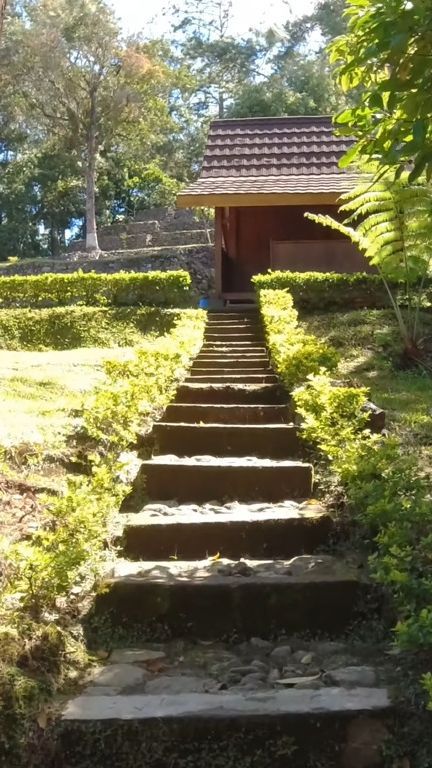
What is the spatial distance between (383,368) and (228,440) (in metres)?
5.06

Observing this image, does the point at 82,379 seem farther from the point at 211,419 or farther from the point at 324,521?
the point at 324,521

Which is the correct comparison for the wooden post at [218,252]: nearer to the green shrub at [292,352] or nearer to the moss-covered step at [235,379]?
the green shrub at [292,352]

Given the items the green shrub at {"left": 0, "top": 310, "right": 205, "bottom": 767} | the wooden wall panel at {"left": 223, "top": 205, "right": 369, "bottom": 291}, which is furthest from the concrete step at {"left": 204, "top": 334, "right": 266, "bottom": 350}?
the green shrub at {"left": 0, "top": 310, "right": 205, "bottom": 767}

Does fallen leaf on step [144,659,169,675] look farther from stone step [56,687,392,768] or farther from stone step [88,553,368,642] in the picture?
stone step [56,687,392,768]

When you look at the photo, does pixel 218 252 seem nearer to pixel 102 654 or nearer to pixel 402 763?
pixel 102 654

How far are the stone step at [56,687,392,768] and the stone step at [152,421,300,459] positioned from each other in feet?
10.1

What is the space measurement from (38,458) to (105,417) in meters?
0.51

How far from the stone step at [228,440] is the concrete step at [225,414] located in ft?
2.64

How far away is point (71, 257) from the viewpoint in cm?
2923

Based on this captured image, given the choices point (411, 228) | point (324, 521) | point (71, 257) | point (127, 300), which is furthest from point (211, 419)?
point (71, 257)

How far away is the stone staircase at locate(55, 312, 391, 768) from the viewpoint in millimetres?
2822

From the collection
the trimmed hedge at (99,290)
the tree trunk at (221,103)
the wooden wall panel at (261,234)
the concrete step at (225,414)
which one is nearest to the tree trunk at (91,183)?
the tree trunk at (221,103)

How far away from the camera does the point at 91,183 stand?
32.3 m

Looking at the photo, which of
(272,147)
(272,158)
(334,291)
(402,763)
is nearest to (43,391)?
(402,763)
